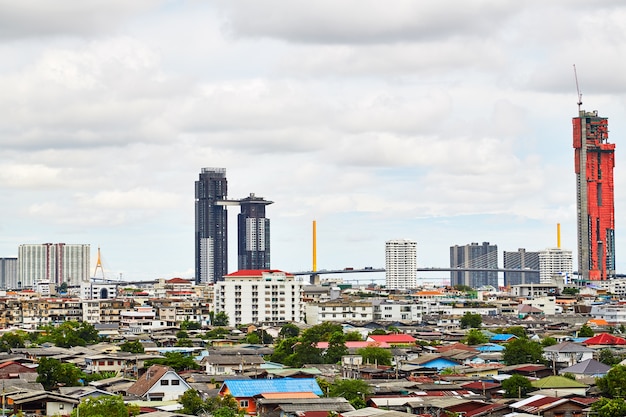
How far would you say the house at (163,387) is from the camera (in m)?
35.2

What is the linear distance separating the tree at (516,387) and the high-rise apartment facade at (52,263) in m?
163

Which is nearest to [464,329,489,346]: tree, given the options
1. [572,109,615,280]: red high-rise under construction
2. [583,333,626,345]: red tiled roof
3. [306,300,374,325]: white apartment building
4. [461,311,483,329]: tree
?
[583,333,626,345]: red tiled roof

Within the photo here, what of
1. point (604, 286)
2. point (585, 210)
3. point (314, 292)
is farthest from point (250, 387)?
point (585, 210)

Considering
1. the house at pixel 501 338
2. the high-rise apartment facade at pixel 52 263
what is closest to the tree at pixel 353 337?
the house at pixel 501 338

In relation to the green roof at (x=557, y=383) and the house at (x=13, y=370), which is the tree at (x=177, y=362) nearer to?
the house at (x=13, y=370)

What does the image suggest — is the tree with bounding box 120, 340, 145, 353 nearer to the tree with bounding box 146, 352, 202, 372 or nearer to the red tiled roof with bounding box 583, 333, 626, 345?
the tree with bounding box 146, 352, 202, 372

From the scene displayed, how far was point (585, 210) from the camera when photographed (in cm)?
15975

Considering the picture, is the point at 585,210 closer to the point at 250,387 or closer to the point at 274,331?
the point at 274,331

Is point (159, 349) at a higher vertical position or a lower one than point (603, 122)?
lower

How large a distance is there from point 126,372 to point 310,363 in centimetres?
721

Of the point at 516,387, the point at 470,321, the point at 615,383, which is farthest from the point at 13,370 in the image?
the point at 470,321

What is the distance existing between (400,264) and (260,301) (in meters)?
95.5

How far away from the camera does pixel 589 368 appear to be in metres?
40.6

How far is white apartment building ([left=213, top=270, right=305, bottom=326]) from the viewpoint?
84750 millimetres
